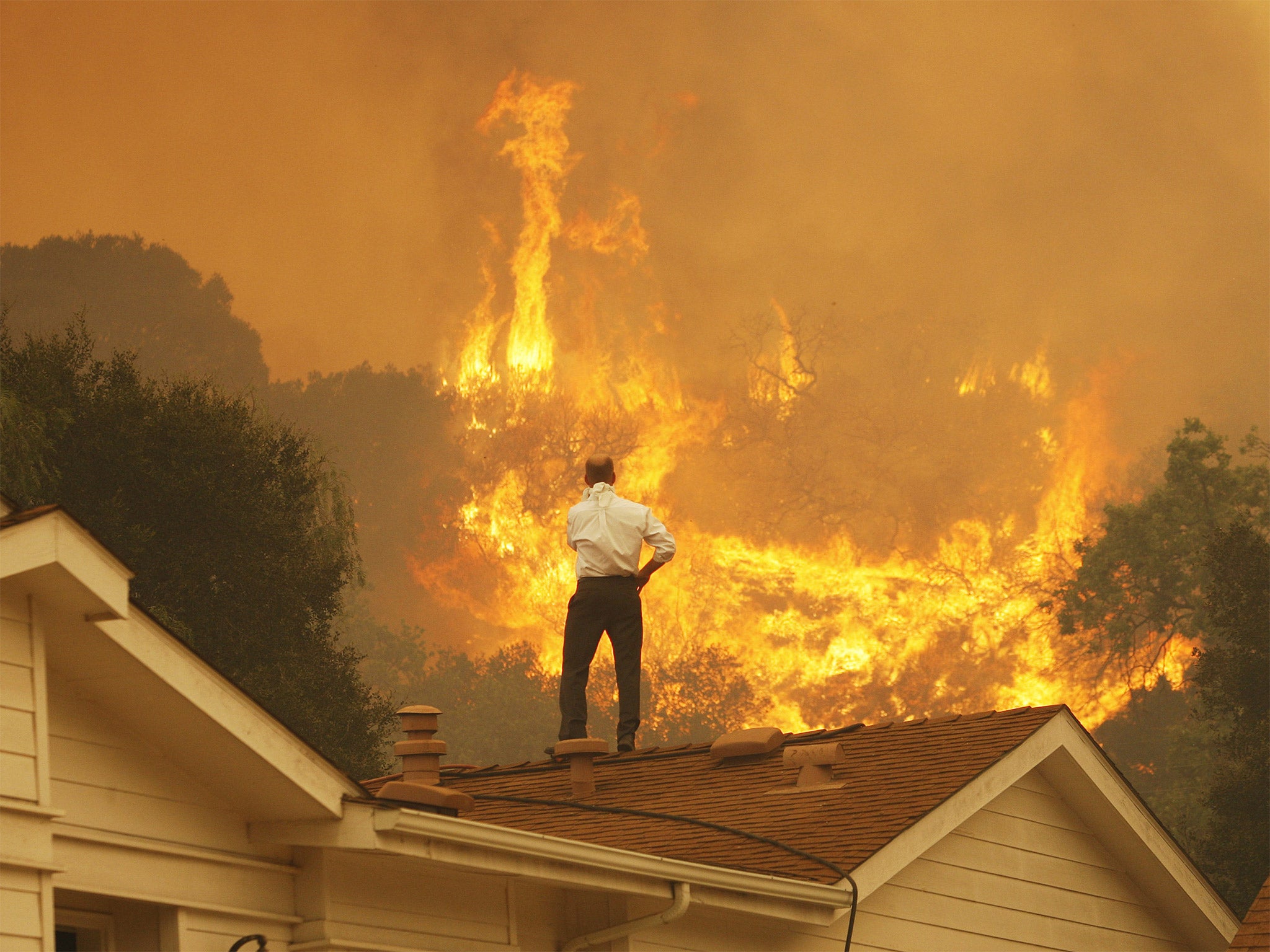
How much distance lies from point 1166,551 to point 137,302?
142 feet

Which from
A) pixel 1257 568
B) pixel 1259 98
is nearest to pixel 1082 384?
pixel 1259 98

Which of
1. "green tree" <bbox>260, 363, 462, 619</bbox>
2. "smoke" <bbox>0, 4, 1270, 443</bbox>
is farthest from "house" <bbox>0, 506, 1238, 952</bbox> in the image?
"smoke" <bbox>0, 4, 1270, 443</bbox>

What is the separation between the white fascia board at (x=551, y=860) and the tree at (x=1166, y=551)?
43.6 m

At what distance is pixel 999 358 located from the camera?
82125 millimetres

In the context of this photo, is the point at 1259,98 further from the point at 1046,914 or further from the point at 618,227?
the point at 1046,914

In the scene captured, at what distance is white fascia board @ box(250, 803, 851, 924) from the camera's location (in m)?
6.55

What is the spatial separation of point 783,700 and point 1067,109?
33.1 metres

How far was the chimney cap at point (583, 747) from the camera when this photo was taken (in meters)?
10.5

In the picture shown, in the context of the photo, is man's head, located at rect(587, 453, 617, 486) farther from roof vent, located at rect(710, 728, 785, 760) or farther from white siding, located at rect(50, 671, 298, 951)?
white siding, located at rect(50, 671, 298, 951)

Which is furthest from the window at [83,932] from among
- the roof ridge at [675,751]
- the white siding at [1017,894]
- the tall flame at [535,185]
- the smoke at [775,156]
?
the tall flame at [535,185]

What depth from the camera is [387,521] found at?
3002 inches

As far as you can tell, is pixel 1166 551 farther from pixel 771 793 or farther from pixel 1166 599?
pixel 771 793

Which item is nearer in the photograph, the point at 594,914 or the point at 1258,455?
the point at 594,914

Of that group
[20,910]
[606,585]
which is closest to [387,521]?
[606,585]
